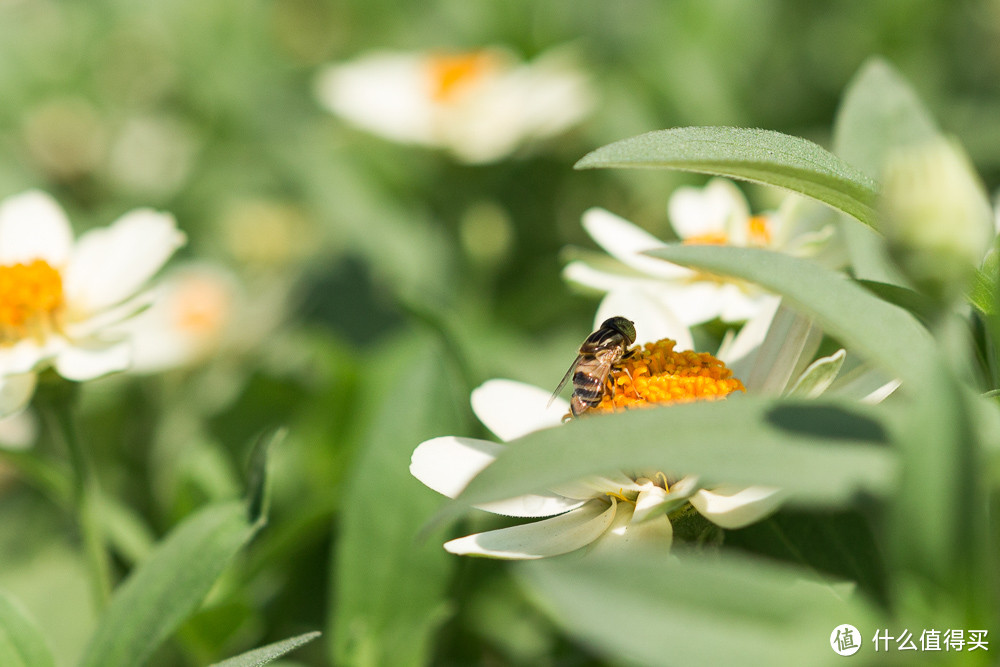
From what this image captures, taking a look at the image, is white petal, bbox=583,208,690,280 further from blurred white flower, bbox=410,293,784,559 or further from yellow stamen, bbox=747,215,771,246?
blurred white flower, bbox=410,293,784,559

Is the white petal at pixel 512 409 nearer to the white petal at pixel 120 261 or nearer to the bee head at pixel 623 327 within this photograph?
the bee head at pixel 623 327

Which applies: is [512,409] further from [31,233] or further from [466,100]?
[466,100]

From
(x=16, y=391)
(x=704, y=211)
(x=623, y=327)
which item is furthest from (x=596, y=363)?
(x=16, y=391)

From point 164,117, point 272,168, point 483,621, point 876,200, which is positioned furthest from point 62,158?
point 876,200

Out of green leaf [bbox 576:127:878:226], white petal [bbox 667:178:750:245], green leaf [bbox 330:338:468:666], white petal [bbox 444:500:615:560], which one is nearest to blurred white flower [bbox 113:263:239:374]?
green leaf [bbox 330:338:468:666]

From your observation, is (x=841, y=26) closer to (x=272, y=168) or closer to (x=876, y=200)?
(x=272, y=168)

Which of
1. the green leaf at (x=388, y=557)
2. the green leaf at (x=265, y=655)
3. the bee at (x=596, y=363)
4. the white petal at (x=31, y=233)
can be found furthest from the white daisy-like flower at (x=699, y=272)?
the white petal at (x=31, y=233)
